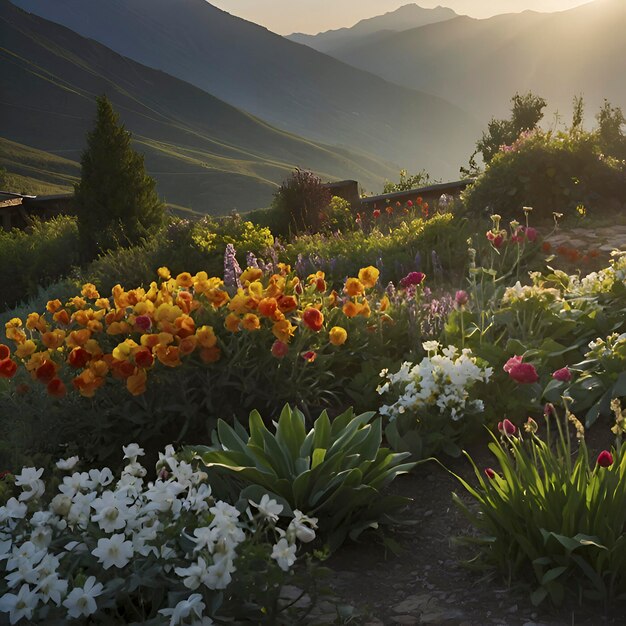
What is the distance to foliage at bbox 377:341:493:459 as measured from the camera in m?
3.82

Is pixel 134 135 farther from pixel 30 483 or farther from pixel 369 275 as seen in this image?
pixel 30 483

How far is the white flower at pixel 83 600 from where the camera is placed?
2082mm

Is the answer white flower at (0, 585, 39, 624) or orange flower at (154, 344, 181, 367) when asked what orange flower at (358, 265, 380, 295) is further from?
white flower at (0, 585, 39, 624)

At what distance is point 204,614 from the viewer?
224 centimetres

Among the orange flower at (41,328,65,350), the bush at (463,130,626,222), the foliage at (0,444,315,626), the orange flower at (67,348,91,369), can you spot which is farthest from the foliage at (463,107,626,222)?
the foliage at (0,444,315,626)

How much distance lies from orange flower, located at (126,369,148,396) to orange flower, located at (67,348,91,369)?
26 cm

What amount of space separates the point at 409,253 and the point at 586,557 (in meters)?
5.41

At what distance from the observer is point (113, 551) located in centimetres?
216

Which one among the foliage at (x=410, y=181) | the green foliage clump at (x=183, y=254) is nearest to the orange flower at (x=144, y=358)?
the green foliage clump at (x=183, y=254)

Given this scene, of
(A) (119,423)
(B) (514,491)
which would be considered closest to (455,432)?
(B) (514,491)

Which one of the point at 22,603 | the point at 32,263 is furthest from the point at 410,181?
the point at 22,603

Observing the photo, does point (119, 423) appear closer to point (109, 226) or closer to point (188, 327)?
point (188, 327)

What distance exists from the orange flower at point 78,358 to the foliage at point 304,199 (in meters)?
7.55

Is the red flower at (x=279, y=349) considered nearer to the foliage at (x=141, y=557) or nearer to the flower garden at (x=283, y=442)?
the flower garden at (x=283, y=442)
